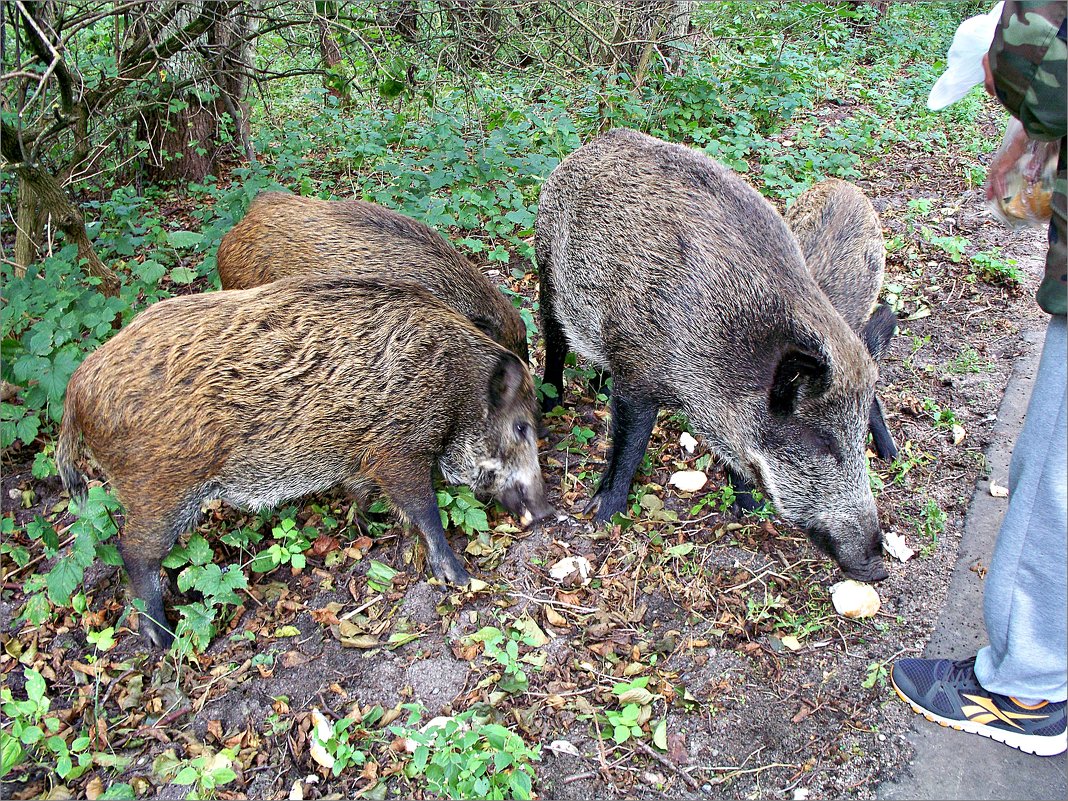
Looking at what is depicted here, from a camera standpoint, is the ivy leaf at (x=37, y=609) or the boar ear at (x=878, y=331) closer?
the ivy leaf at (x=37, y=609)

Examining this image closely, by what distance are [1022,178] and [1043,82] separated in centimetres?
45

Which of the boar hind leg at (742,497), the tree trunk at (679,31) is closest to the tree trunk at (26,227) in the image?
the boar hind leg at (742,497)

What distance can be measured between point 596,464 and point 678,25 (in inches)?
221

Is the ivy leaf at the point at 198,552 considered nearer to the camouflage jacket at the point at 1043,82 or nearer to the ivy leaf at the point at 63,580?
the ivy leaf at the point at 63,580

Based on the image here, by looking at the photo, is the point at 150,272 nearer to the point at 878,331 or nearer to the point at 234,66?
the point at 234,66

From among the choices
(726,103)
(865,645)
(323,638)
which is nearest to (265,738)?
(323,638)

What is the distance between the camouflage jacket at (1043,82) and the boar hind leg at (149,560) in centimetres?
319

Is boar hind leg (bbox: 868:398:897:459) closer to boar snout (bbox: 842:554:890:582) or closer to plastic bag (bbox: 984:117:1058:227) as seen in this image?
boar snout (bbox: 842:554:890:582)

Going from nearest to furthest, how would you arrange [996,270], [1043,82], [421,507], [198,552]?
[1043,82] → [198,552] → [421,507] → [996,270]

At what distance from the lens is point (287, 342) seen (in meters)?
3.25

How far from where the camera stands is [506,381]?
11.9 ft

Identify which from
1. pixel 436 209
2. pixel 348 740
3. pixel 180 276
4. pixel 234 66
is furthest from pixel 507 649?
pixel 234 66

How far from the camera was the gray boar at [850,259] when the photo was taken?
156 inches

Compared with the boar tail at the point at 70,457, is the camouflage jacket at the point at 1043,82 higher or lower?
higher
